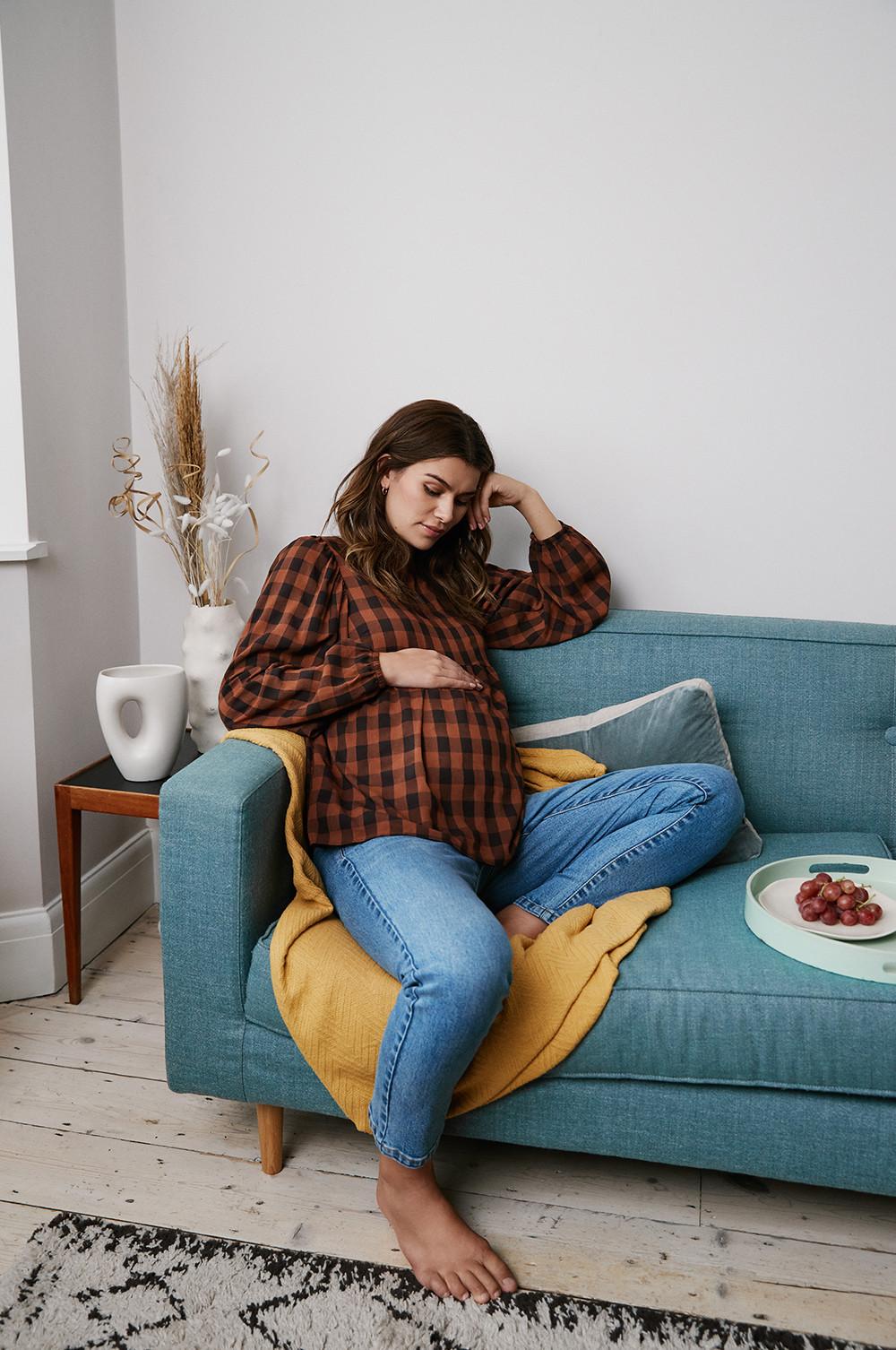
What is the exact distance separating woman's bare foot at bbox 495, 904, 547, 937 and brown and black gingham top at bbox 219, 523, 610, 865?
9cm

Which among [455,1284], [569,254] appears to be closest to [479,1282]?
[455,1284]

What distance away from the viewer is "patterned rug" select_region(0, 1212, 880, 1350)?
52.0 inches

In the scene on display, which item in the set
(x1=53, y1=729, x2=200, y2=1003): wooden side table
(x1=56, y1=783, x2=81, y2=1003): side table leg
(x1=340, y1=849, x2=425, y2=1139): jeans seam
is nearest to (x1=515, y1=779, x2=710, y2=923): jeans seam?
(x1=340, y1=849, x2=425, y2=1139): jeans seam

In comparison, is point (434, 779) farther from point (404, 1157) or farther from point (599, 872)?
point (404, 1157)

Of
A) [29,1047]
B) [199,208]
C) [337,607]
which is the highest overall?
[199,208]

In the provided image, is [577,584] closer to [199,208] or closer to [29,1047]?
[199,208]

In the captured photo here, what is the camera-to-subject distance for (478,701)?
6.12 feet

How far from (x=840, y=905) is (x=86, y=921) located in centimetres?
162

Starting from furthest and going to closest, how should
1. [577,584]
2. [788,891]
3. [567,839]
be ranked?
[577,584] < [567,839] < [788,891]

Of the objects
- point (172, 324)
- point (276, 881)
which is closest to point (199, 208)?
point (172, 324)

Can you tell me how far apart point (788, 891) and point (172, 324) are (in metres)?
1.83

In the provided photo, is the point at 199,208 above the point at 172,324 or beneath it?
above

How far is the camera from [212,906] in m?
1.57

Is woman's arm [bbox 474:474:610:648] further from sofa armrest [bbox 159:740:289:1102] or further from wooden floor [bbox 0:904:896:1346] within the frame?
wooden floor [bbox 0:904:896:1346]
